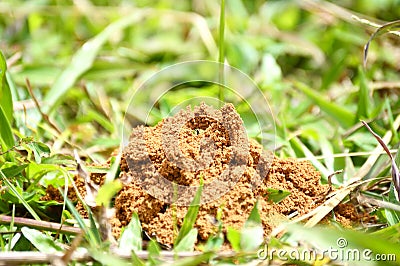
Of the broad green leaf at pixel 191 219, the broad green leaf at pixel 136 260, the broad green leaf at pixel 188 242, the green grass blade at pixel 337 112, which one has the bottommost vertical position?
the broad green leaf at pixel 136 260

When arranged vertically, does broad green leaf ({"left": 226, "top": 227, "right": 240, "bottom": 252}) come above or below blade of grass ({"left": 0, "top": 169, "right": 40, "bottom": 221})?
below

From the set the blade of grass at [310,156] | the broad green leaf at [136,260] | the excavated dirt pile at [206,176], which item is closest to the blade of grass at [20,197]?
the excavated dirt pile at [206,176]

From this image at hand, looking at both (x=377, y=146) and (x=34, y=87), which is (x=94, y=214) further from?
(x=34, y=87)

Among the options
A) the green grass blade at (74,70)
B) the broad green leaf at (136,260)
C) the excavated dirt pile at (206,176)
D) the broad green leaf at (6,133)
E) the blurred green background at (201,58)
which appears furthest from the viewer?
the green grass blade at (74,70)

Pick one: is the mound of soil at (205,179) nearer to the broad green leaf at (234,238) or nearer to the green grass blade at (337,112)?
the broad green leaf at (234,238)

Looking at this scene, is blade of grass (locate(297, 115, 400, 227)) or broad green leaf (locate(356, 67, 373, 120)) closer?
blade of grass (locate(297, 115, 400, 227))

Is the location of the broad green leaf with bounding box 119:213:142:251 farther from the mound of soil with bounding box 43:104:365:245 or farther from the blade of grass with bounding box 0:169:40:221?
the blade of grass with bounding box 0:169:40:221

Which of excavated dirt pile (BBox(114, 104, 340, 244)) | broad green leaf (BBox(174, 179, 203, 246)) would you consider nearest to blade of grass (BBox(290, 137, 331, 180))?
excavated dirt pile (BBox(114, 104, 340, 244))
